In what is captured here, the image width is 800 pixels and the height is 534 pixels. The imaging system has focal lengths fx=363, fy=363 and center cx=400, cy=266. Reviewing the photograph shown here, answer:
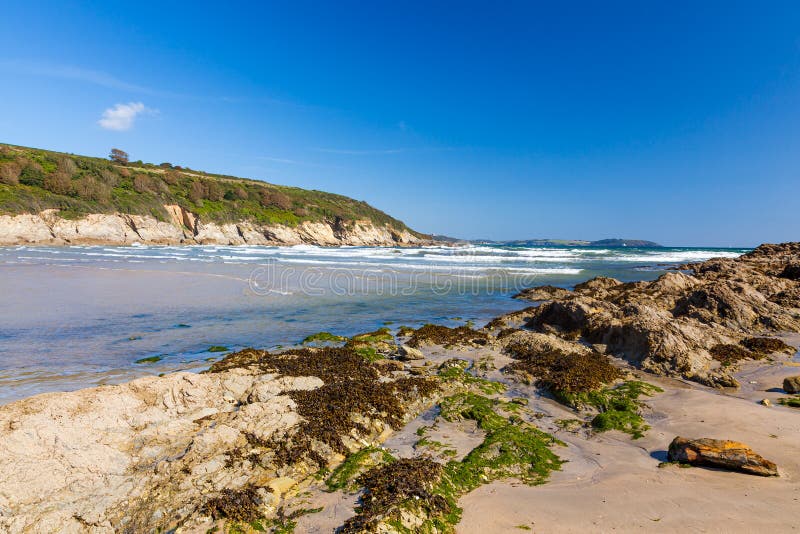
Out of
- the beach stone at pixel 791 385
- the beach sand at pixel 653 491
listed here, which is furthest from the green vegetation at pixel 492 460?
the beach stone at pixel 791 385

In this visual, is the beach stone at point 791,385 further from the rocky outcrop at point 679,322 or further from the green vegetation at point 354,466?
the green vegetation at point 354,466

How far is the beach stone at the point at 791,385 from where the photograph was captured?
17.7 ft

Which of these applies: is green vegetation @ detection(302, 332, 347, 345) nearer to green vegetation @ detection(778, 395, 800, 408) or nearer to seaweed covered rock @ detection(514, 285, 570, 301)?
green vegetation @ detection(778, 395, 800, 408)

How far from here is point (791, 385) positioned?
545cm

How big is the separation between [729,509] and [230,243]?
249ft

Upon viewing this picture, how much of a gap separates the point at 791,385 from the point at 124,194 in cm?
7863

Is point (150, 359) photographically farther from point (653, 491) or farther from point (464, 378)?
point (653, 491)

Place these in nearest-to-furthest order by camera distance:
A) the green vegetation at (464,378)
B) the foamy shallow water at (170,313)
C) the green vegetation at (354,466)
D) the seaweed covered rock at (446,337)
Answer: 1. the green vegetation at (354,466)
2. the green vegetation at (464,378)
3. the foamy shallow water at (170,313)
4. the seaweed covered rock at (446,337)

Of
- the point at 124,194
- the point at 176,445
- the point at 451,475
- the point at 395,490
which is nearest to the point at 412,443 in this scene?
the point at 451,475

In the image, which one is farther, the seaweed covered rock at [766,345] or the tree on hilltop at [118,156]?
the tree on hilltop at [118,156]

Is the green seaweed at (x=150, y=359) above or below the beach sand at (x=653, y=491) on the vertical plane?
below

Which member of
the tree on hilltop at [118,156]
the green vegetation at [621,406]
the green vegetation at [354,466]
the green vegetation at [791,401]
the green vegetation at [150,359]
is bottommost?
the green vegetation at [150,359]

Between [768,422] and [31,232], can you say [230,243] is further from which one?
[768,422]

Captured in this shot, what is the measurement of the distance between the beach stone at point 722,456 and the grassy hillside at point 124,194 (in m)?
66.7
